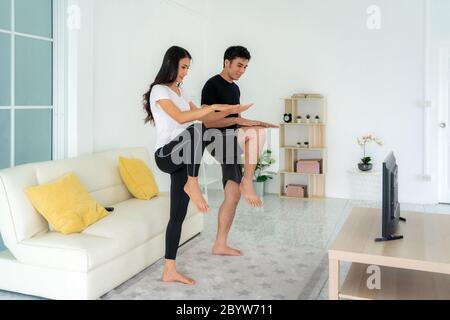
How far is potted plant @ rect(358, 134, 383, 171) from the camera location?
5.77 m

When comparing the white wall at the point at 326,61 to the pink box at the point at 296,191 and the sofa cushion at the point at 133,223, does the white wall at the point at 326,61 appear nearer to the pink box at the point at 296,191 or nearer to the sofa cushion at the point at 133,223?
the pink box at the point at 296,191

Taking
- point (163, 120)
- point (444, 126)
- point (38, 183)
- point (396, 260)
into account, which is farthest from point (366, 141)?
point (38, 183)

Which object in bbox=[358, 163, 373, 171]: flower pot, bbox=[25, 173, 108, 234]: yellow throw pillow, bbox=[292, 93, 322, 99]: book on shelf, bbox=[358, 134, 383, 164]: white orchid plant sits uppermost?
bbox=[292, 93, 322, 99]: book on shelf

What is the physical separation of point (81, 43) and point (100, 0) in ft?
2.01

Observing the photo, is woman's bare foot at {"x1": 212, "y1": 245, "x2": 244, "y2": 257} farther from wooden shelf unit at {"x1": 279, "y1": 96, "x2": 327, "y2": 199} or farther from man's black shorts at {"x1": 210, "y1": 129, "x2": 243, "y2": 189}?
wooden shelf unit at {"x1": 279, "y1": 96, "x2": 327, "y2": 199}

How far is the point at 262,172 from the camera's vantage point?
253 inches

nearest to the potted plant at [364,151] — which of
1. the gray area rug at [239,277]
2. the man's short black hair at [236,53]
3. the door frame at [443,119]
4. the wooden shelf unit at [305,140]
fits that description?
the wooden shelf unit at [305,140]

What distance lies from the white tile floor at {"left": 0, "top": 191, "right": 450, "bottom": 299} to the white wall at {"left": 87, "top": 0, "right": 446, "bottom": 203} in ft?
3.47

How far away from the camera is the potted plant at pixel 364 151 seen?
5770 mm

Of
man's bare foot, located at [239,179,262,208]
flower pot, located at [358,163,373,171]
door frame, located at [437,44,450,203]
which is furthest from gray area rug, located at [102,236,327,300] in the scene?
door frame, located at [437,44,450,203]

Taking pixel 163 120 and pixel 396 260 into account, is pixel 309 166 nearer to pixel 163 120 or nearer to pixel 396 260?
pixel 163 120

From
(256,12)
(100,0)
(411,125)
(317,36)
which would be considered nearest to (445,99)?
(411,125)

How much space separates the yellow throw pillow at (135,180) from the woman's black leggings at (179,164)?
35.8 inches

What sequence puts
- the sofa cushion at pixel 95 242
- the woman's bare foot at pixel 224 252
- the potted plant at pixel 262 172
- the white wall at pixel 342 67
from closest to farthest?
the sofa cushion at pixel 95 242
the woman's bare foot at pixel 224 252
the white wall at pixel 342 67
the potted plant at pixel 262 172
